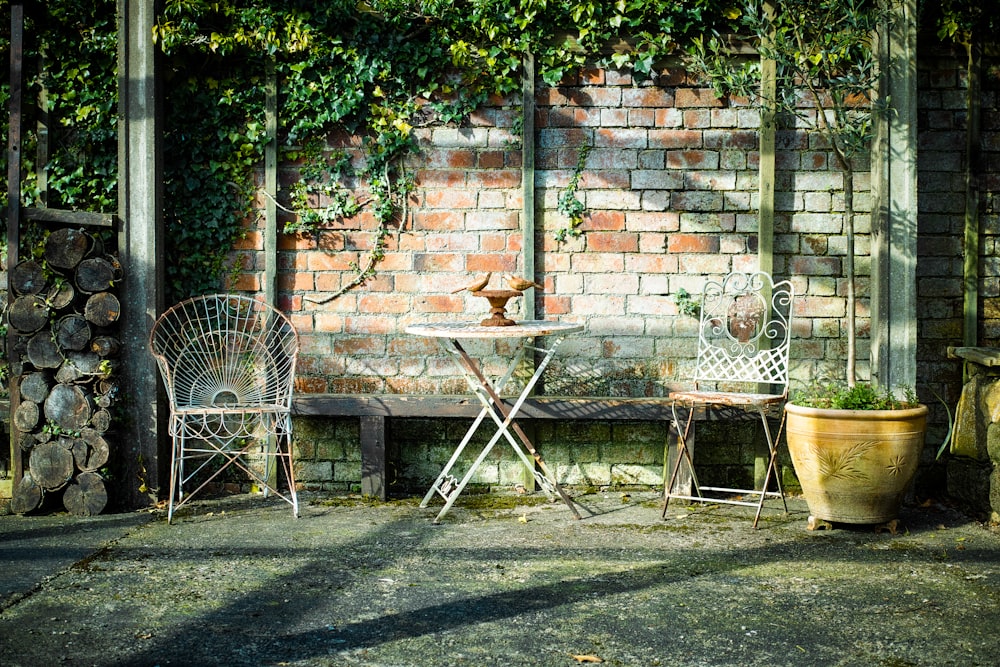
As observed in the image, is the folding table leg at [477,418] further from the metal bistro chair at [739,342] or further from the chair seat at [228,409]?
the metal bistro chair at [739,342]

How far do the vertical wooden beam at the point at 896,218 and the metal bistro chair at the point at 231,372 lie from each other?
288cm

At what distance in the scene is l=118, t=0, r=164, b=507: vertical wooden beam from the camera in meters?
4.69

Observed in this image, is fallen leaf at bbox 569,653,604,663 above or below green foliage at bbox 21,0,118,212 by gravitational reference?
below

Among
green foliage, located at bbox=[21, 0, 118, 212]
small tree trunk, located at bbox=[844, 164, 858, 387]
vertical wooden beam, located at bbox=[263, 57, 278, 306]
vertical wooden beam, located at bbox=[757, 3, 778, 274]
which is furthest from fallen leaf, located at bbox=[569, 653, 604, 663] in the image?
green foliage, located at bbox=[21, 0, 118, 212]

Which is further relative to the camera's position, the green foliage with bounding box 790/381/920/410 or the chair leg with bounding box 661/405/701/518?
the chair leg with bounding box 661/405/701/518

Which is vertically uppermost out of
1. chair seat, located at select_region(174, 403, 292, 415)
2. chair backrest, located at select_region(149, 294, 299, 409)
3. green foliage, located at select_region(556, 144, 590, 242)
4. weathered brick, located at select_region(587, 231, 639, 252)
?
green foliage, located at select_region(556, 144, 590, 242)

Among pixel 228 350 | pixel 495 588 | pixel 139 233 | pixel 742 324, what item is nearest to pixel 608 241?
pixel 742 324

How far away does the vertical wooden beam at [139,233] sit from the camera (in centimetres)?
469

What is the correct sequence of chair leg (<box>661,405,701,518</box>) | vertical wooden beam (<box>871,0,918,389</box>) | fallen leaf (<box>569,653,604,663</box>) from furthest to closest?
vertical wooden beam (<box>871,0,918,389</box>) → chair leg (<box>661,405,701,518</box>) → fallen leaf (<box>569,653,604,663</box>)

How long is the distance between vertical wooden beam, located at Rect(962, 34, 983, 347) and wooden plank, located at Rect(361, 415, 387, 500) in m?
2.95

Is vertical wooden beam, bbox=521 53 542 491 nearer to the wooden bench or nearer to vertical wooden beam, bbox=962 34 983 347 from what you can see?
the wooden bench

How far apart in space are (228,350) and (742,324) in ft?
8.56

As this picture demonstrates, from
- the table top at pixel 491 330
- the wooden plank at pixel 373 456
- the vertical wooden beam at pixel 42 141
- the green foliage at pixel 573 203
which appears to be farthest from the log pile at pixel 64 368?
the green foliage at pixel 573 203

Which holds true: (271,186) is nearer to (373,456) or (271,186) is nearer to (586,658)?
(373,456)
